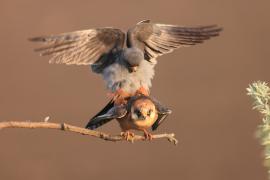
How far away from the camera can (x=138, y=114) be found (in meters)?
1.53

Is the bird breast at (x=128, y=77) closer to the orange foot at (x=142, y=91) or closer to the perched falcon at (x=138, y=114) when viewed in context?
the orange foot at (x=142, y=91)

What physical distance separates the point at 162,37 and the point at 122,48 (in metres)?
0.23

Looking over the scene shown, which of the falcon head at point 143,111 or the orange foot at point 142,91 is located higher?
the orange foot at point 142,91

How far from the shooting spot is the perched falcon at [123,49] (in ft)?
5.72

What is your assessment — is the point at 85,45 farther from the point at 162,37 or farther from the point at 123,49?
the point at 162,37

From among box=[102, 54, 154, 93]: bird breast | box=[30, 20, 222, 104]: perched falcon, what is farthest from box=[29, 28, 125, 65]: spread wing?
box=[102, 54, 154, 93]: bird breast

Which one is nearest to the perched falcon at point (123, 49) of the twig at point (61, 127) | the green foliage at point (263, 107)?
the twig at point (61, 127)

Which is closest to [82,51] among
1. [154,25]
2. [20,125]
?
[154,25]

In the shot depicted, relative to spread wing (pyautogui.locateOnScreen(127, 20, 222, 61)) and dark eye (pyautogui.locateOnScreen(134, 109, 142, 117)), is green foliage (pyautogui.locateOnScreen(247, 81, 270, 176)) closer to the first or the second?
dark eye (pyautogui.locateOnScreen(134, 109, 142, 117))

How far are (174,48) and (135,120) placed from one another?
0.60 meters

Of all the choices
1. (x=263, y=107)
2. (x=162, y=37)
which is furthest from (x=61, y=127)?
(x=162, y=37)

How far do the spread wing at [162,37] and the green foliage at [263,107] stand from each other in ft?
4.26

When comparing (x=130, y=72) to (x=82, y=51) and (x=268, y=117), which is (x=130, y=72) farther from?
(x=268, y=117)

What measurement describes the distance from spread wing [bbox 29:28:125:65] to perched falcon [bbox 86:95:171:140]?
1.12 feet
